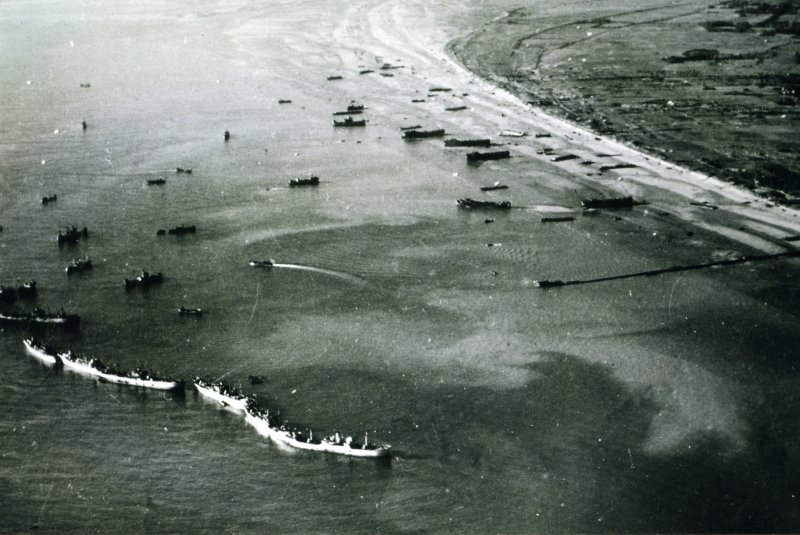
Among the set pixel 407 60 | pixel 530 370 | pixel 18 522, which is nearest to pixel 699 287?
pixel 530 370

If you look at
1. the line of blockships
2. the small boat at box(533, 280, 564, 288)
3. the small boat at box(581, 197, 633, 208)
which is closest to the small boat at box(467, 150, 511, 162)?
the small boat at box(581, 197, 633, 208)

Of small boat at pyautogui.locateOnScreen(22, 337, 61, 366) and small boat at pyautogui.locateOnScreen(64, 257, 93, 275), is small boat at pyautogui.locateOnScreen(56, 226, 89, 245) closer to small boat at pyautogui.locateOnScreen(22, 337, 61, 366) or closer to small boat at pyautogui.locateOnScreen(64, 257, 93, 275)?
small boat at pyautogui.locateOnScreen(64, 257, 93, 275)

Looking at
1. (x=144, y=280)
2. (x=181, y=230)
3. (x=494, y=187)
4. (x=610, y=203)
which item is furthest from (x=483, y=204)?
(x=144, y=280)

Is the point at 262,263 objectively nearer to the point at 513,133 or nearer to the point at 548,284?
the point at 548,284

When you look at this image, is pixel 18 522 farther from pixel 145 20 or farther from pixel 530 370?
pixel 145 20

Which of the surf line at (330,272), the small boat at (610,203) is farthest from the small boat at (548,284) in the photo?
the small boat at (610,203)

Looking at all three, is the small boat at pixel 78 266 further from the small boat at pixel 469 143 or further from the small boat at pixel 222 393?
the small boat at pixel 469 143

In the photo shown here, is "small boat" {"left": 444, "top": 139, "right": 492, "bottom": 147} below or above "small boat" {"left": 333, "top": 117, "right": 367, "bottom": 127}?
below
